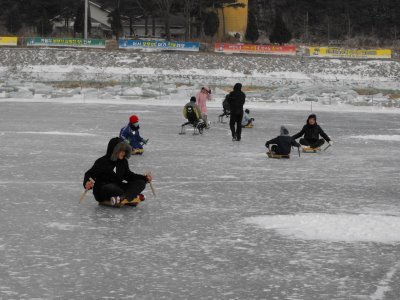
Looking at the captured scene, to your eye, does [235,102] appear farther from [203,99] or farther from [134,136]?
[134,136]

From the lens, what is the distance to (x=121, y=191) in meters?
10.0

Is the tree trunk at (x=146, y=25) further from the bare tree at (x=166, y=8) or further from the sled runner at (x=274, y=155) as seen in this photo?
the sled runner at (x=274, y=155)

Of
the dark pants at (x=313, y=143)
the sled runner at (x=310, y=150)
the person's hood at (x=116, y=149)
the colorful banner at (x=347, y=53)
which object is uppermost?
the colorful banner at (x=347, y=53)

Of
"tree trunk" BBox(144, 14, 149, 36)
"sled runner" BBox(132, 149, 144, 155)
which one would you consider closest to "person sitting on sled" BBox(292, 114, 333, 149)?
"sled runner" BBox(132, 149, 144, 155)

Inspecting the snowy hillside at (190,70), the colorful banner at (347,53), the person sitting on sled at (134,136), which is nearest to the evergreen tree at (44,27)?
the snowy hillside at (190,70)

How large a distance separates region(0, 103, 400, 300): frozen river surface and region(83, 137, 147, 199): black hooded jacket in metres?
0.37

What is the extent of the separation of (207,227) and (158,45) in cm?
5929

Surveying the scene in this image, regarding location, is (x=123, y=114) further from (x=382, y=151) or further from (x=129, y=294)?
(x=129, y=294)

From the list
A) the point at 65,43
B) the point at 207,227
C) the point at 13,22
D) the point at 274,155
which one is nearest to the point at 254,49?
the point at 65,43

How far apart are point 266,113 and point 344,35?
53.7m

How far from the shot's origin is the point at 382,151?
17.7 m

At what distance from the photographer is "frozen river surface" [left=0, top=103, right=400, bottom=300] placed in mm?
6484

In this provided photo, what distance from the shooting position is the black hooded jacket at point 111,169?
32.5 feet

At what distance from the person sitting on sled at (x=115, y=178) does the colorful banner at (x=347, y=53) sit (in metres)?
56.7
